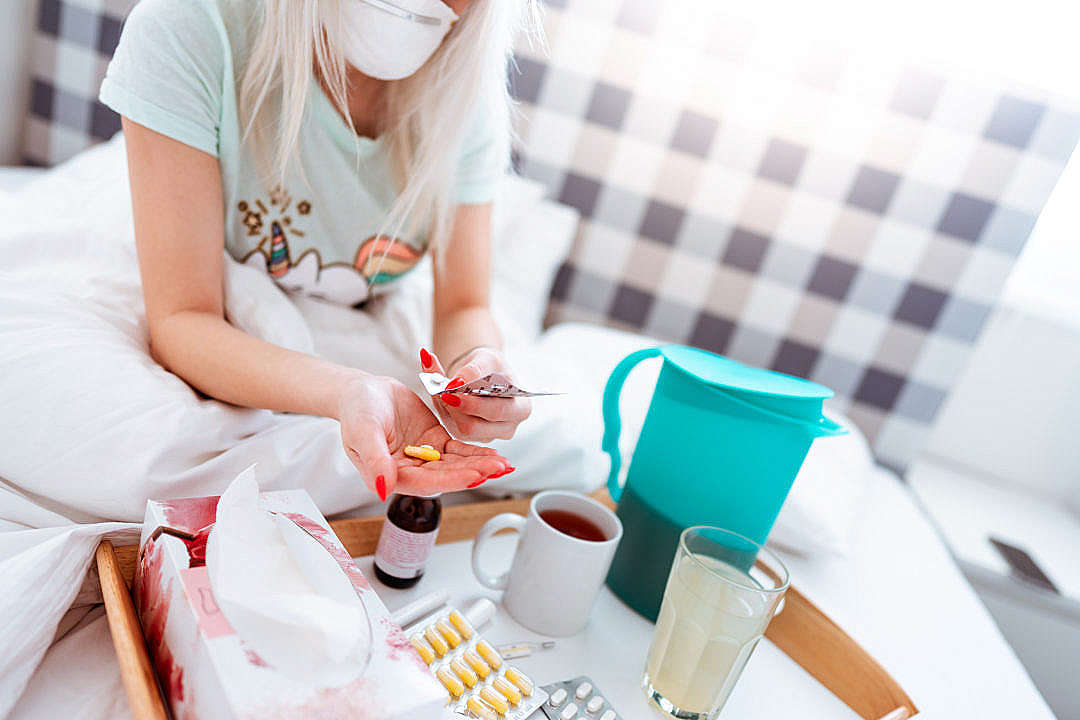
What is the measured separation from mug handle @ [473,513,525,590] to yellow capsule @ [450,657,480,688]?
0.12 m

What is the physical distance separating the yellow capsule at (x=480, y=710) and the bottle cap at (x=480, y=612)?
0.11 m

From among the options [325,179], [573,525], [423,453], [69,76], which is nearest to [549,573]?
[573,525]

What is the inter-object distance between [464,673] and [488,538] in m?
0.15

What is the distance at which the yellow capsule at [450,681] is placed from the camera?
0.56 meters

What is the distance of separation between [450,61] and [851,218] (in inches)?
40.1

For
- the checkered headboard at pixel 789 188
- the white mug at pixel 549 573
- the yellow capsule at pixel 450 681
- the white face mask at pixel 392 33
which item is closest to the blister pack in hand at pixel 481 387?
the white mug at pixel 549 573

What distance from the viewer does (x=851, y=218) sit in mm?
1543

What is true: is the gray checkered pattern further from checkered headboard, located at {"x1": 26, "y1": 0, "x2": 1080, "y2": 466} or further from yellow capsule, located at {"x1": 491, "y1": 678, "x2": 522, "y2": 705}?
yellow capsule, located at {"x1": 491, "y1": 678, "x2": 522, "y2": 705}

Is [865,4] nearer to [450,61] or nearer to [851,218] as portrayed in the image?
[851,218]

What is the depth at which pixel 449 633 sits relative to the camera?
0.61 meters

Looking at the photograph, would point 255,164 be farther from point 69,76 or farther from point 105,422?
point 69,76

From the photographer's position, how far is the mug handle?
689mm

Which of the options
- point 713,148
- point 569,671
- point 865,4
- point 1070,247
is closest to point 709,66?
point 713,148

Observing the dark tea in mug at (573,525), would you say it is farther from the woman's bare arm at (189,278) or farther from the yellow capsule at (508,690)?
the woman's bare arm at (189,278)
